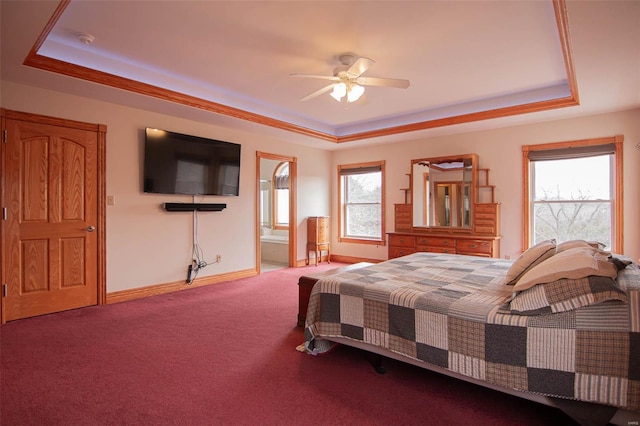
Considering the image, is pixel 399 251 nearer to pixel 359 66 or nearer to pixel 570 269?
pixel 359 66

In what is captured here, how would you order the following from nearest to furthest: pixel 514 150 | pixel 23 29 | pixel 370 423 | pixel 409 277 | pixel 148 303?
pixel 370 423
pixel 23 29
pixel 409 277
pixel 148 303
pixel 514 150

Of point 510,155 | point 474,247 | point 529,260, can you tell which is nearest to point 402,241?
point 474,247

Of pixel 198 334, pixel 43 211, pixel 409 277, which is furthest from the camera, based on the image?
pixel 43 211

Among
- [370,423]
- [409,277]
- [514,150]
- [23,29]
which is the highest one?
[23,29]

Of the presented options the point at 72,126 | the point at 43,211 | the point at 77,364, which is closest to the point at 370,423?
the point at 77,364

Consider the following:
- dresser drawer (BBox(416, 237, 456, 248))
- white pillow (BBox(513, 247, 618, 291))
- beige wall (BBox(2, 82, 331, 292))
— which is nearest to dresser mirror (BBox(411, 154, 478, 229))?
dresser drawer (BBox(416, 237, 456, 248))

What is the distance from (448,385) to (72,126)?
4.32m

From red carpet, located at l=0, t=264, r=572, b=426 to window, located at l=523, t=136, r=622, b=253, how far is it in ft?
11.6

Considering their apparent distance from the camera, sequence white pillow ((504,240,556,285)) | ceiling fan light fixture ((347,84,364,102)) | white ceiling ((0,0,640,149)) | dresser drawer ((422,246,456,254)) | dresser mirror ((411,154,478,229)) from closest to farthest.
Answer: white pillow ((504,240,556,285)) < white ceiling ((0,0,640,149)) < ceiling fan light fixture ((347,84,364,102)) < dresser drawer ((422,246,456,254)) < dresser mirror ((411,154,478,229))

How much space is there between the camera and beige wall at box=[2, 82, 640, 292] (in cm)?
395

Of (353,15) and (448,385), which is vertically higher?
(353,15)

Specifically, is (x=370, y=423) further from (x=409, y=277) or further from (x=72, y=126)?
(x=72, y=126)

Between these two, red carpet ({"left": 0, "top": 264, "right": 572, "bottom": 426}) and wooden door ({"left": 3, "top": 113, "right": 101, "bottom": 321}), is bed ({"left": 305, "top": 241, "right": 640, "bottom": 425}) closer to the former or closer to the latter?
red carpet ({"left": 0, "top": 264, "right": 572, "bottom": 426})

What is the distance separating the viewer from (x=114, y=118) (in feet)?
13.1
